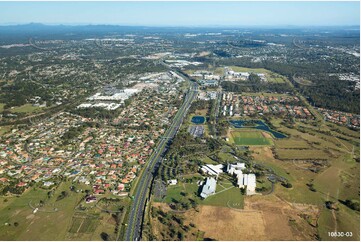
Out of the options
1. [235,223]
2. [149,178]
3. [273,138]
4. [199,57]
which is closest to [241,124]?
[273,138]

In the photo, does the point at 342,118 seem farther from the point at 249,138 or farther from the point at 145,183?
the point at 145,183

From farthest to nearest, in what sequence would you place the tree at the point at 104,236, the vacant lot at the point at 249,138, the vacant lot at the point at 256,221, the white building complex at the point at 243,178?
1. the vacant lot at the point at 249,138
2. the white building complex at the point at 243,178
3. the vacant lot at the point at 256,221
4. the tree at the point at 104,236

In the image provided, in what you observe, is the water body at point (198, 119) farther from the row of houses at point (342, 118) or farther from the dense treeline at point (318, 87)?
the dense treeline at point (318, 87)

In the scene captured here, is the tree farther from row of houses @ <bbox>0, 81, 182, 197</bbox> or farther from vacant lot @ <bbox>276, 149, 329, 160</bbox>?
vacant lot @ <bbox>276, 149, 329, 160</bbox>

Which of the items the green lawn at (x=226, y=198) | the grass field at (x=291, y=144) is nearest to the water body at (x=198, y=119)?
the grass field at (x=291, y=144)

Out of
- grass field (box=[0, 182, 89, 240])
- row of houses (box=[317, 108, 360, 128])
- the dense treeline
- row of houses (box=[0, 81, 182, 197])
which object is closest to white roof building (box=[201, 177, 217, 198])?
row of houses (box=[0, 81, 182, 197])

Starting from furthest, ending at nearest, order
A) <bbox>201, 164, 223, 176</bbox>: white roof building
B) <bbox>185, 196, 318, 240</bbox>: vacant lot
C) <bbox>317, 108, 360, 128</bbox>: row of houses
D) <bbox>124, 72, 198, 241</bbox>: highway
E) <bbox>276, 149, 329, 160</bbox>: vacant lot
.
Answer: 1. <bbox>317, 108, 360, 128</bbox>: row of houses
2. <bbox>276, 149, 329, 160</bbox>: vacant lot
3. <bbox>201, 164, 223, 176</bbox>: white roof building
4. <bbox>124, 72, 198, 241</bbox>: highway
5. <bbox>185, 196, 318, 240</bbox>: vacant lot

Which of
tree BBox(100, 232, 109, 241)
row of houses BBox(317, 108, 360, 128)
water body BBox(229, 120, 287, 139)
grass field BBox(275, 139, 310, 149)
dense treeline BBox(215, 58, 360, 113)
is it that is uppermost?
tree BBox(100, 232, 109, 241)
